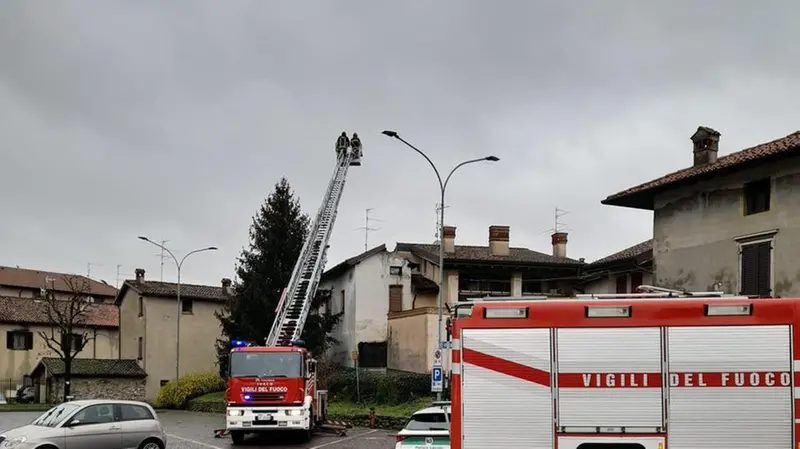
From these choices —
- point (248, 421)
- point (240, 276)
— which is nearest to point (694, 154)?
point (248, 421)

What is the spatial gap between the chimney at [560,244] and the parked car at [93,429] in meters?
33.1

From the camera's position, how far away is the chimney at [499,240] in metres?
44.8

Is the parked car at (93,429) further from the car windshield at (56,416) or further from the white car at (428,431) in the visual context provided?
the white car at (428,431)

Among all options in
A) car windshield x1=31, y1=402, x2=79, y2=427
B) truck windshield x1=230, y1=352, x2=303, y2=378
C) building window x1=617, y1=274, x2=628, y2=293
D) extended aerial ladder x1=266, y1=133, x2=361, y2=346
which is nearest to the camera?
car windshield x1=31, y1=402, x2=79, y2=427

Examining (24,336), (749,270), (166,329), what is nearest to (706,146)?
(749,270)

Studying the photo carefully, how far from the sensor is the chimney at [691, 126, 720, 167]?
27.5 meters

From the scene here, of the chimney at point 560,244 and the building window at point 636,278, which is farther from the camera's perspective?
the chimney at point 560,244

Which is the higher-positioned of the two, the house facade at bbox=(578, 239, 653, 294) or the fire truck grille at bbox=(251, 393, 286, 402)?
the house facade at bbox=(578, 239, 653, 294)

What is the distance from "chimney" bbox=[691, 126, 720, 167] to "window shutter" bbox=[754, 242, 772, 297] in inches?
188

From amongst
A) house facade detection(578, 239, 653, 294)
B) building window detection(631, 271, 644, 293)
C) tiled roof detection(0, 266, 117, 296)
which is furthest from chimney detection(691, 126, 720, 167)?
tiled roof detection(0, 266, 117, 296)

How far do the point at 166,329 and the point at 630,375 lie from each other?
1897 inches

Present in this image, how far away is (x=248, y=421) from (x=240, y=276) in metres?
22.5

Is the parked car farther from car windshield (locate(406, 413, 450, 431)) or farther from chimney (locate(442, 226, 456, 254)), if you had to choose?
chimney (locate(442, 226, 456, 254))

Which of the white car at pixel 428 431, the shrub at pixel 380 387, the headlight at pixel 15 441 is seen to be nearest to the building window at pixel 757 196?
the white car at pixel 428 431
